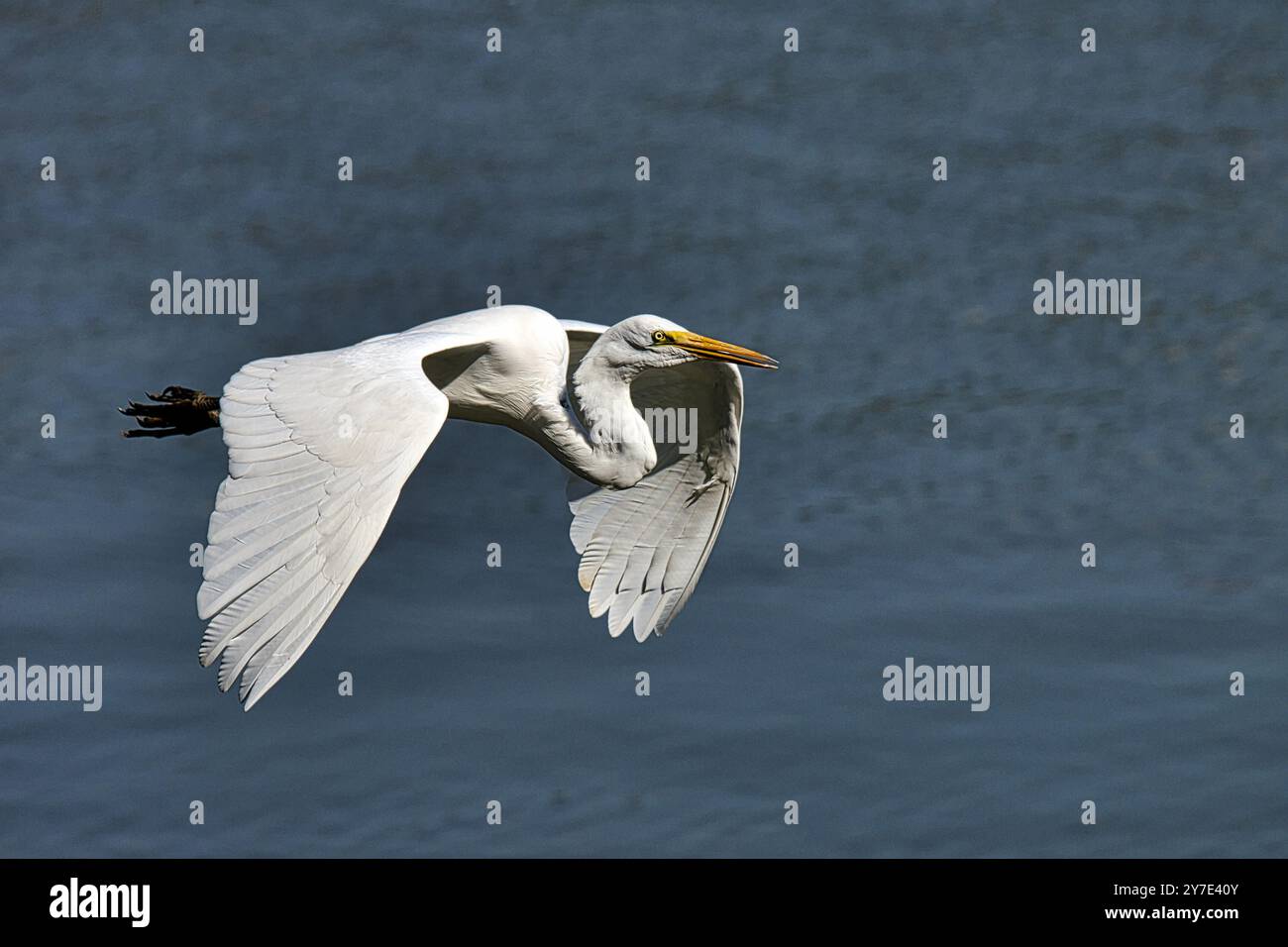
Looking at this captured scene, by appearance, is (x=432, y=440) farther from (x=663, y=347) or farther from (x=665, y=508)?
(x=665, y=508)

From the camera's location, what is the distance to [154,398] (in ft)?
42.4

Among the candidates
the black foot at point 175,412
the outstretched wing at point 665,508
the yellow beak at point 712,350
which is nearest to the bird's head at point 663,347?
the yellow beak at point 712,350

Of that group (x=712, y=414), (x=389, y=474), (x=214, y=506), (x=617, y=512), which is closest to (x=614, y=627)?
(x=617, y=512)

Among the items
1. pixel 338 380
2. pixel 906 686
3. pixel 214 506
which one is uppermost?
pixel 338 380

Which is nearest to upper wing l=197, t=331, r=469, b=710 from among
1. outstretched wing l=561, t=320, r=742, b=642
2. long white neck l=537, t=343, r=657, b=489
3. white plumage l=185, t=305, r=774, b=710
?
white plumage l=185, t=305, r=774, b=710

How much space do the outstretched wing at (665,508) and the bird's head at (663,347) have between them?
49.6 inches

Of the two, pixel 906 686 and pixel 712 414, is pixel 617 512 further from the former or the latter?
pixel 906 686

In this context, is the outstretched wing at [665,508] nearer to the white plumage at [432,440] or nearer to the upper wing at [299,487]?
the white plumage at [432,440]

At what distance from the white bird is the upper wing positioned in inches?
0.4

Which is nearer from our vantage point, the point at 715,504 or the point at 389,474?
the point at 389,474

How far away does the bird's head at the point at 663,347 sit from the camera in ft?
38.8

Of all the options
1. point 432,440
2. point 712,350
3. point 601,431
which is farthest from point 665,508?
point 432,440

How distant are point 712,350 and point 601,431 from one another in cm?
92

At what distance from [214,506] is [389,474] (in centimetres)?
103
